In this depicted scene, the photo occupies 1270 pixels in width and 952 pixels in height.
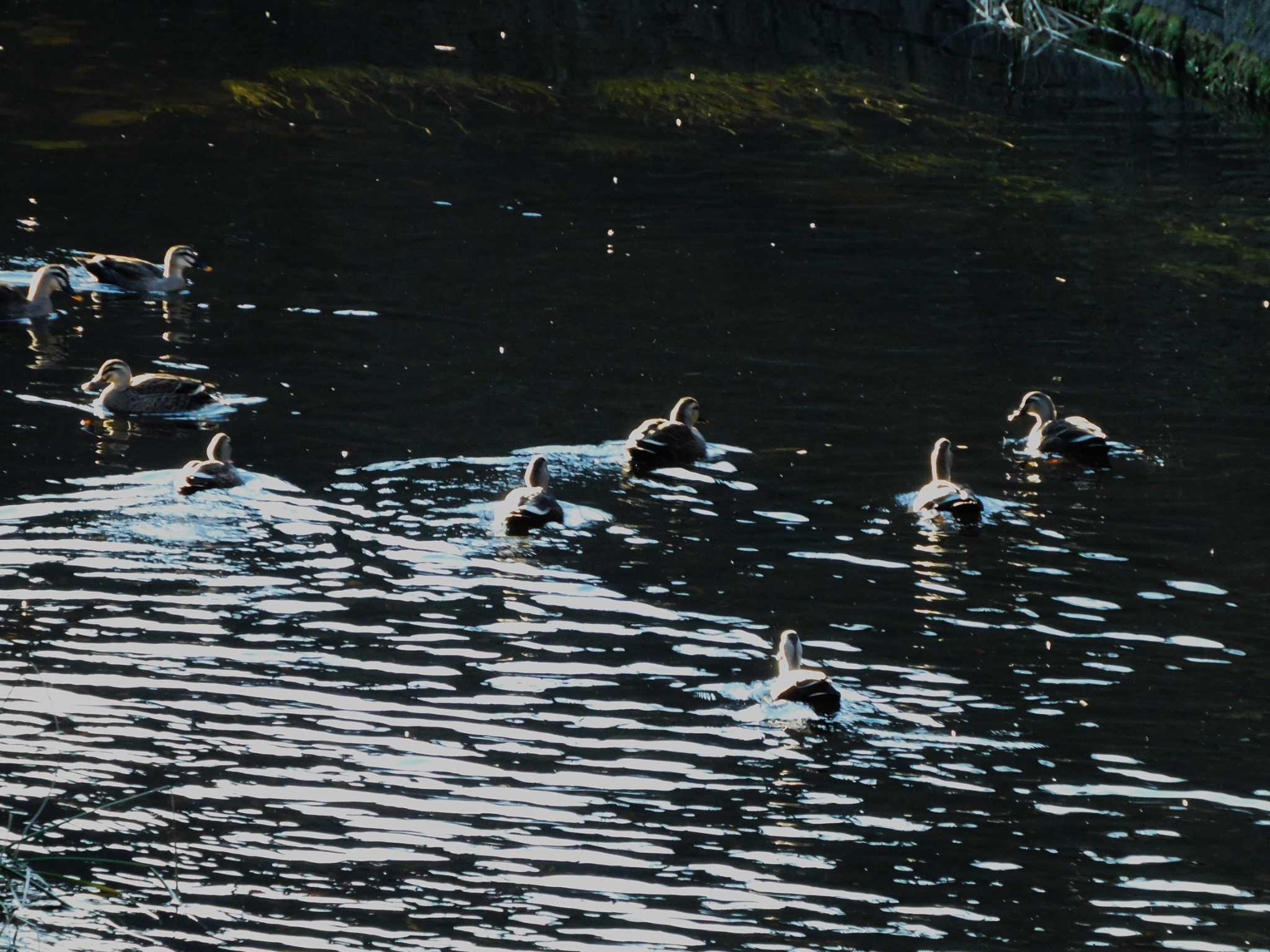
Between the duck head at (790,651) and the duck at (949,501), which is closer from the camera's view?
the duck head at (790,651)

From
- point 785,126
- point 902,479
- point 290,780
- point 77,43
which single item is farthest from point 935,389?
point 77,43

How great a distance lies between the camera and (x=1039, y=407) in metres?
19.0

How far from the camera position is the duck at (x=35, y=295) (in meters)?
21.8

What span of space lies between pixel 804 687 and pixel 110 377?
9.53 metres

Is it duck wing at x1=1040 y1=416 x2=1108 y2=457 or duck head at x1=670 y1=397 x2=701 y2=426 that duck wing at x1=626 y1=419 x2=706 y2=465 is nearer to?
duck head at x1=670 y1=397 x2=701 y2=426

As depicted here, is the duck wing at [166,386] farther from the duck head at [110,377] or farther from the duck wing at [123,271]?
the duck wing at [123,271]

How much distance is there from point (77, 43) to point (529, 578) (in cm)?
2694

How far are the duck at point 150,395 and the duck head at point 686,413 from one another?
471 centimetres

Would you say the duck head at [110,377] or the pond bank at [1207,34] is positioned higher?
the pond bank at [1207,34]

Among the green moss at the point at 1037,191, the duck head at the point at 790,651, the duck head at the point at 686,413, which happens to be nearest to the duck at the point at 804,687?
the duck head at the point at 790,651

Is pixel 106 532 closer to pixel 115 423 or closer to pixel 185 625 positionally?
pixel 185 625

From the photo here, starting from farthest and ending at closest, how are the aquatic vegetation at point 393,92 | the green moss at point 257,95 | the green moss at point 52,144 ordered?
the aquatic vegetation at point 393,92 < the green moss at point 257,95 < the green moss at point 52,144

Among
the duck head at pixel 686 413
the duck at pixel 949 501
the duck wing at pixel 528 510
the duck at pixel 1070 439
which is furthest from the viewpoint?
the duck at pixel 1070 439

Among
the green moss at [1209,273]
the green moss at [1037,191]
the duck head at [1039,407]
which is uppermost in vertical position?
the green moss at [1037,191]
